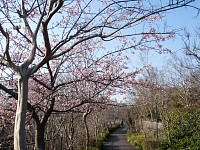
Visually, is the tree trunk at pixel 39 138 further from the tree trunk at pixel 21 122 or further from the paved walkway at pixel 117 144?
the paved walkway at pixel 117 144

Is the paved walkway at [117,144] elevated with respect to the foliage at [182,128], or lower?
lower

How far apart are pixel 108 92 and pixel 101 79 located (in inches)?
64.9

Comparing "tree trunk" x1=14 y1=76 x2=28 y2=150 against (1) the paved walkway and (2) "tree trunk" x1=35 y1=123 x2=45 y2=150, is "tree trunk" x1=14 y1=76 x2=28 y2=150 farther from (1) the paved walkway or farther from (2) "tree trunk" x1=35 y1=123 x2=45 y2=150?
(1) the paved walkway

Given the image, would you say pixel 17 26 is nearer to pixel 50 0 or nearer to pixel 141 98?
pixel 50 0

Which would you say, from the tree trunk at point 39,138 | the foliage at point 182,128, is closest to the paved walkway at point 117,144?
the foliage at point 182,128

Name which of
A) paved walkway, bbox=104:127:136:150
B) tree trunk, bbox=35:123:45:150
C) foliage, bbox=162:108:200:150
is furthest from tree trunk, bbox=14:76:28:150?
paved walkway, bbox=104:127:136:150

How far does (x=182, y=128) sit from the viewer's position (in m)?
13.8

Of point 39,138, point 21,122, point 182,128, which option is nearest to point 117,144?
point 182,128

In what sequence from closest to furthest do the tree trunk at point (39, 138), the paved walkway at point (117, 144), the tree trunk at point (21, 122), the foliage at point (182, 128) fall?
the tree trunk at point (21, 122)
the tree trunk at point (39, 138)
the foliage at point (182, 128)
the paved walkway at point (117, 144)

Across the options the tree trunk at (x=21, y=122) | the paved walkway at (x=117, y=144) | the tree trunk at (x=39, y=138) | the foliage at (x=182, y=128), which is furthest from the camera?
the paved walkway at (x=117, y=144)

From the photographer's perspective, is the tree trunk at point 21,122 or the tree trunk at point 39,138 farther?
the tree trunk at point 39,138

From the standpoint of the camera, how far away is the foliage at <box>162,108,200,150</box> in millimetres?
12367

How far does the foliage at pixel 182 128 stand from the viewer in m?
12.4

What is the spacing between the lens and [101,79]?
566 centimetres
